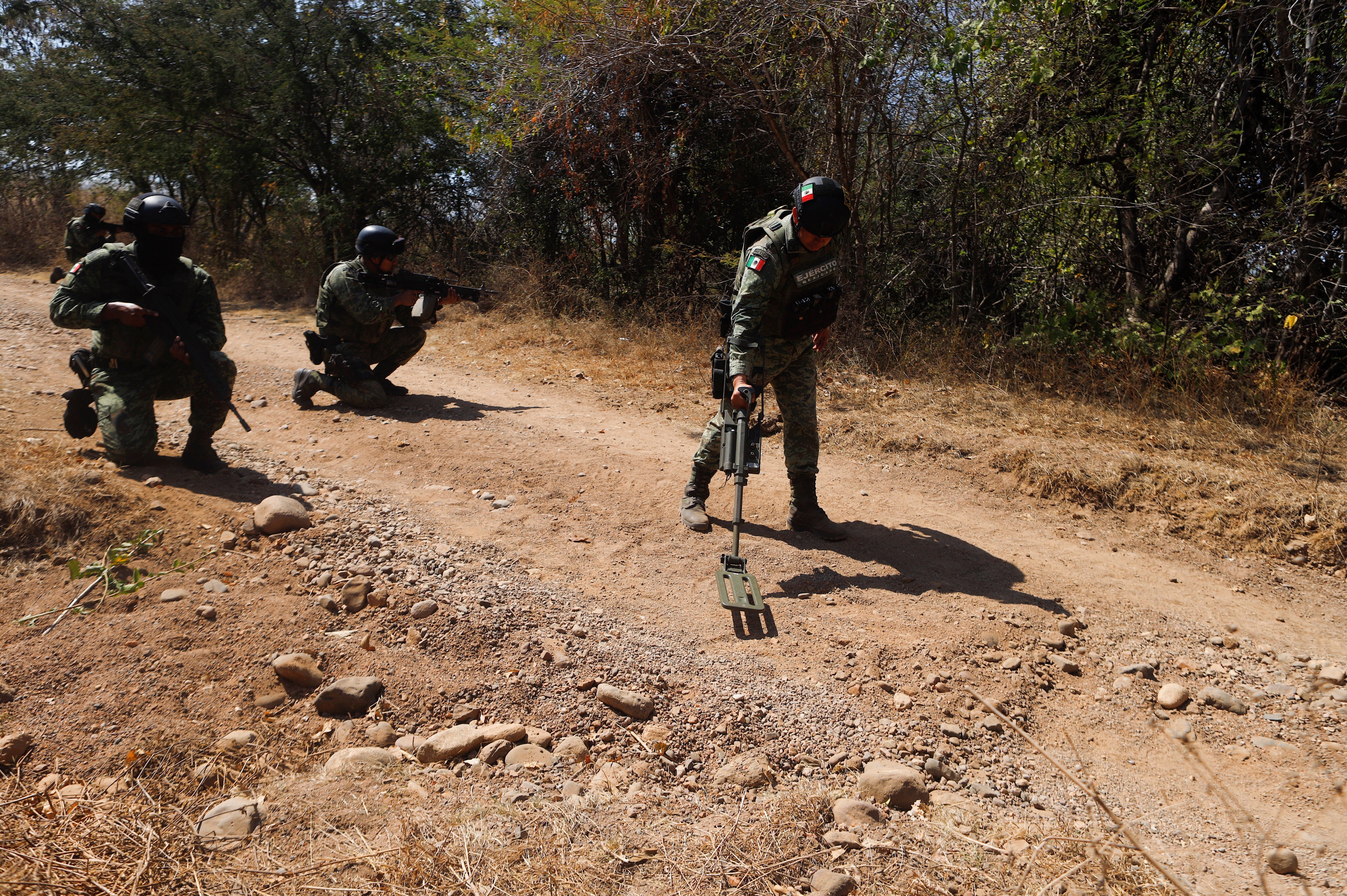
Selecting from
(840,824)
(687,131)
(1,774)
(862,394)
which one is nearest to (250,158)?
(687,131)

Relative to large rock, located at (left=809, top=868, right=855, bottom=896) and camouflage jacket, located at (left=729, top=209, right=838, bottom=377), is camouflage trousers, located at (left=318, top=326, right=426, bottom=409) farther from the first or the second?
large rock, located at (left=809, top=868, right=855, bottom=896)

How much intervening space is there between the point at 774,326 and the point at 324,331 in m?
3.97

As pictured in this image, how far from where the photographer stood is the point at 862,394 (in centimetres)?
695

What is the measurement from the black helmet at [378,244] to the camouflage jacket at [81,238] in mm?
1638

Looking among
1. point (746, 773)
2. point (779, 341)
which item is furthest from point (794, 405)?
point (746, 773)

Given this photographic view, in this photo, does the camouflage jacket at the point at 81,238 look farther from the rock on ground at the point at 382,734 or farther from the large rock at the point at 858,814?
the large rock at the point at 858,814

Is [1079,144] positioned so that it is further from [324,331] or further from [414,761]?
[414,761]

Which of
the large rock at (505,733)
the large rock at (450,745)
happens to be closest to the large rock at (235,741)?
the large rock at (450,745)

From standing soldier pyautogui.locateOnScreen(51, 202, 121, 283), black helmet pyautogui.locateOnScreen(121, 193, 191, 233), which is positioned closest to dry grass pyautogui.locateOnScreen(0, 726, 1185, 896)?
black helmet pyautogui.locateOnScreen(121, 193, 191, 233)

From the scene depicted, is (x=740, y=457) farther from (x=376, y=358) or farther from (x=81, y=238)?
(x=81, y=238)

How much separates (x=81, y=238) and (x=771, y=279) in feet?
16.6

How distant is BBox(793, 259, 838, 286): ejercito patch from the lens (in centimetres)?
414

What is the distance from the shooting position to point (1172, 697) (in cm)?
312

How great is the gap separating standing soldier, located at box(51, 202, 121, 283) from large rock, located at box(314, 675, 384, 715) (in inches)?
152
